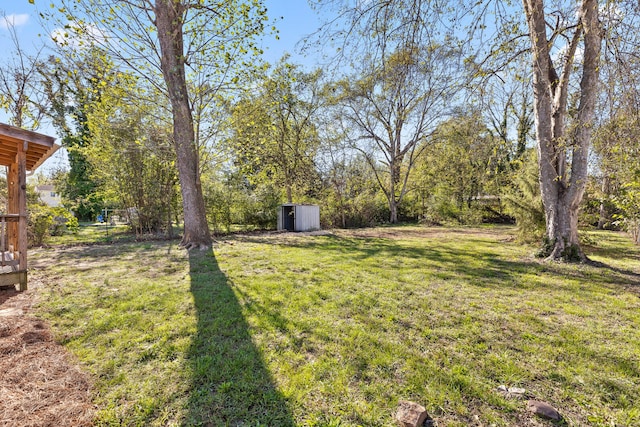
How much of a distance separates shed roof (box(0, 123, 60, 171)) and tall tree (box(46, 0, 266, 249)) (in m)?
2.85

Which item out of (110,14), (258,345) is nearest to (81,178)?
(110,14)

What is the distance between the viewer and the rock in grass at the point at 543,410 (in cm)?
174

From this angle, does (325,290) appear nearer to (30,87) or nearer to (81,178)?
(30,87)

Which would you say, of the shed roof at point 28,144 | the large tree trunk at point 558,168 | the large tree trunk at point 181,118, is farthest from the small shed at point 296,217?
the large tree trunk at point 558,168

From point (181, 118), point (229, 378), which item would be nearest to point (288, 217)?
point (181, 118)

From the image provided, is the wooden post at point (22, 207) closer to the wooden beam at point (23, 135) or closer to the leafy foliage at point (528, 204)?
the wooden beam at point (23, 135)

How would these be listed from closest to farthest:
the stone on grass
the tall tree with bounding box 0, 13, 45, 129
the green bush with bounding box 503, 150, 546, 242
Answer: the stone on grass
the green bush with bounding box 503, 150, 546, 242
the tall tree with bounding box 0, 13, 45, 129

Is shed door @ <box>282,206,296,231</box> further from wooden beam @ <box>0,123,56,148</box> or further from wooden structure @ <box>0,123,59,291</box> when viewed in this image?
wooden beam @ <box>0,123,56,148</box>

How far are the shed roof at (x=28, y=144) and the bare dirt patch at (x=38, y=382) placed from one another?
2.47m

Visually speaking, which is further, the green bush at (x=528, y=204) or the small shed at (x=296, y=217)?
the small shed at (x=296, y=217)

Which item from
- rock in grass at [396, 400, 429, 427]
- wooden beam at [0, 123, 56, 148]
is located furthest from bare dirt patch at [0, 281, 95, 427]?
wooden beam at [0, 123, 56, 148]

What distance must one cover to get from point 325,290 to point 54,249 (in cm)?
866

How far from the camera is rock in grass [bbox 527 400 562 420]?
5.71 feet

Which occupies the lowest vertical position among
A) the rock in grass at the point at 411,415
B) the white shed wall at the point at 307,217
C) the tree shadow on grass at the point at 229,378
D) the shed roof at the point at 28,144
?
the rock in grass at the point at 411,415
